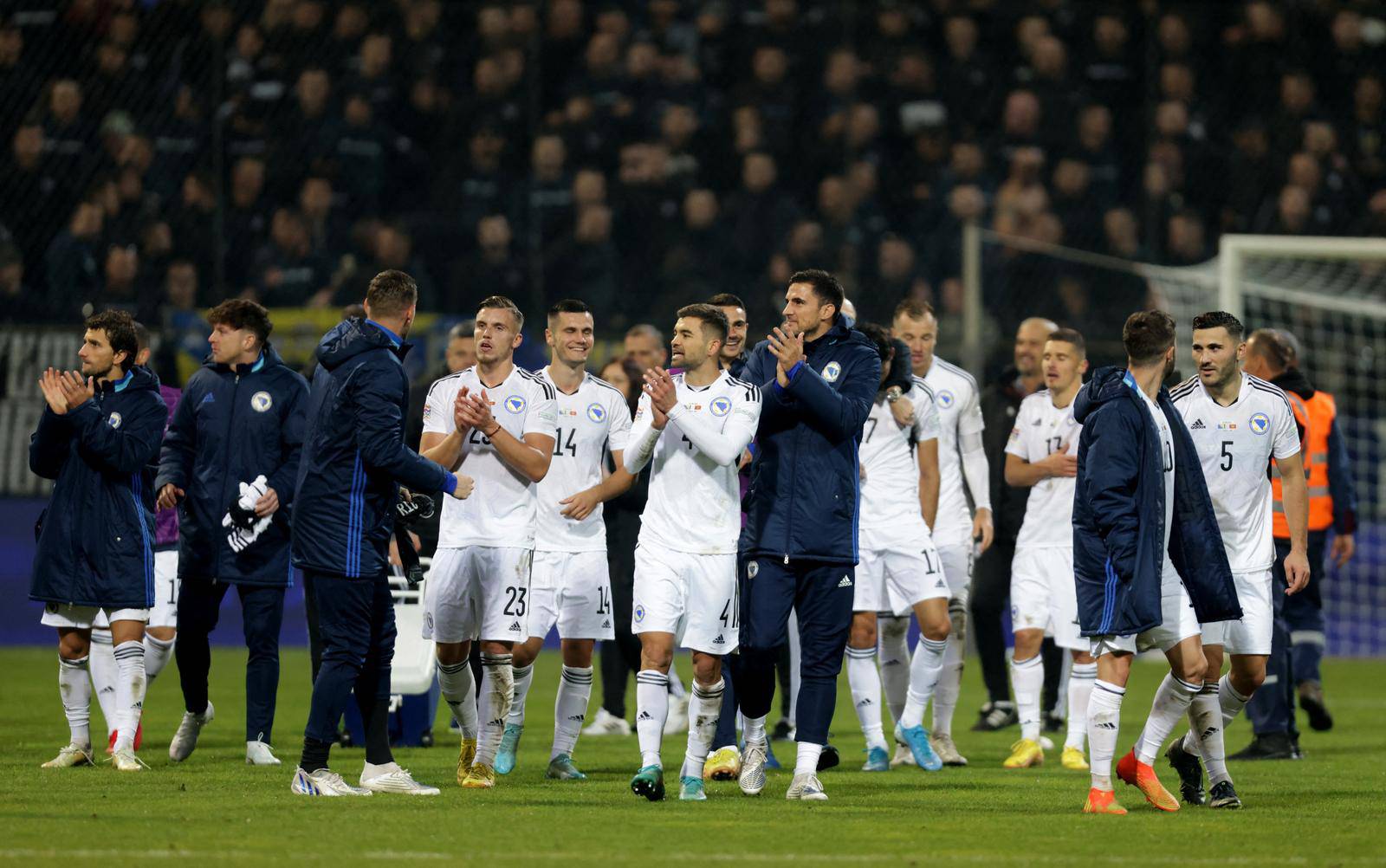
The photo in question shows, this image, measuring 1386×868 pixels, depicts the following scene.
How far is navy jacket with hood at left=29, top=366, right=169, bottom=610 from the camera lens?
7961mm

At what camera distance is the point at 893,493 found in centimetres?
879

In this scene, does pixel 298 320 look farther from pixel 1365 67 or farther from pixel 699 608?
pixel 1365 67

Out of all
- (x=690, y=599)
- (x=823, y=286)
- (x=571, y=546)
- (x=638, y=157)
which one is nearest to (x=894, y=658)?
(x=571, y=546)

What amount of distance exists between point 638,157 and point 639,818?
447 inches

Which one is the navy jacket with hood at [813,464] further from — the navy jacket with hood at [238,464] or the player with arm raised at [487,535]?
the navy jacket with hood at [238,464]

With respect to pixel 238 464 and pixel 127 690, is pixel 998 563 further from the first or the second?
pixel 127 690

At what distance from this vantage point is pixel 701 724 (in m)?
7.23

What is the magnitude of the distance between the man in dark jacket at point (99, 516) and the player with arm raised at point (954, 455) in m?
3.66

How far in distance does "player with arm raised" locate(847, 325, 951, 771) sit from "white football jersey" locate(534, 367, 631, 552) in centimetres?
122

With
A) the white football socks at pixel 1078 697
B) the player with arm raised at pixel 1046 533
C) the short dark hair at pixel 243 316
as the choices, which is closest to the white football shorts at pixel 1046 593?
the player with arm raised at pixel 1046 533

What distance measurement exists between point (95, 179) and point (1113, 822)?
11809mm

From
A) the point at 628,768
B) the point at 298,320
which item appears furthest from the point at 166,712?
the point at 298,320

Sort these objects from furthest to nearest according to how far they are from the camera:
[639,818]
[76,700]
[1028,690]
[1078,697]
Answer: [1028,690] < [1078,697] < [76,700] < [639,818]

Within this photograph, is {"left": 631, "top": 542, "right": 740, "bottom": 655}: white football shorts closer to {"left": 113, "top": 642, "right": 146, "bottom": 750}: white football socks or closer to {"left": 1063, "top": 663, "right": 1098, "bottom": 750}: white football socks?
{"left": 1063, "top": 663, "right": 1098, "bottom": 750}: white football socks
